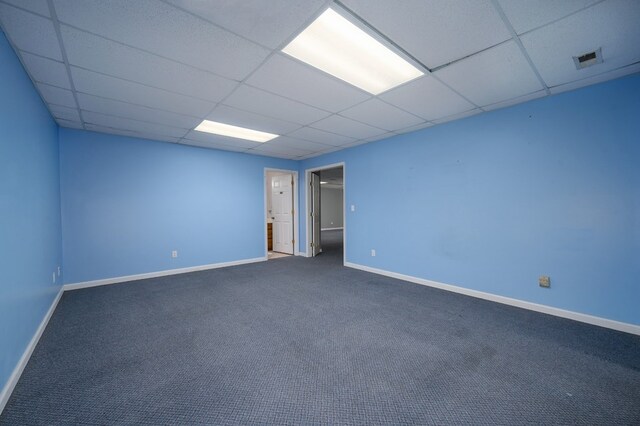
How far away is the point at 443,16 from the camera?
66.3 inches

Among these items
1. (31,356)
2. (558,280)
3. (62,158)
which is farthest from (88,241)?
(558,280)

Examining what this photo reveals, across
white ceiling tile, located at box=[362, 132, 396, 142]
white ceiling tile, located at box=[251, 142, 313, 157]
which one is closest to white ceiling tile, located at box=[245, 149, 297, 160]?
white ceiling tile, located at box=[251, 142, 313, 157]

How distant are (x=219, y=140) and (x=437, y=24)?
387cm

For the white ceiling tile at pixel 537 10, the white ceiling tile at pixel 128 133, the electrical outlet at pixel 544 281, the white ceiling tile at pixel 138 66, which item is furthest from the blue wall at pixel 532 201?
the white ceiling tile at pixel 128 133

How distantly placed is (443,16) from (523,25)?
0.62 m

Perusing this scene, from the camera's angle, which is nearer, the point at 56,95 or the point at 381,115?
the point at 56,95

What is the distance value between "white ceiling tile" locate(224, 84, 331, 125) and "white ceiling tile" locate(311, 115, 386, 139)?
0.18 metres

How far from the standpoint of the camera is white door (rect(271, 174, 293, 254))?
669cm

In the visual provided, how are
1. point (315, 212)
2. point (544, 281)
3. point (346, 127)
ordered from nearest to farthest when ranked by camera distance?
point (544, 281) → point (346, 127) → point (315, 212)

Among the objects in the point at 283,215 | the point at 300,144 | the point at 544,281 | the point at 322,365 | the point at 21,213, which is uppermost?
the point at 300,144

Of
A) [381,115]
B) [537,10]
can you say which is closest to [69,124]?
[381,115]

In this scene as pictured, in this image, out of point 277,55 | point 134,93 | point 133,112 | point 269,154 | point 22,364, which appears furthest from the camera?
point 269,154

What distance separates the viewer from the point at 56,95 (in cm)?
277

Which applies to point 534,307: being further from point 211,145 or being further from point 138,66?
point 211,145
